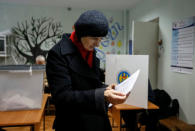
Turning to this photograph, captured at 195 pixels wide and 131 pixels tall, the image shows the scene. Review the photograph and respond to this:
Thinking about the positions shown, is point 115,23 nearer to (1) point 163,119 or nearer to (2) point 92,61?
(1) point 163,119

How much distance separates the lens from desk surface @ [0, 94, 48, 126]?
1.11 m

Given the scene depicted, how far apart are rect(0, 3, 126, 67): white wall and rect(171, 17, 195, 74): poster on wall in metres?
2.57

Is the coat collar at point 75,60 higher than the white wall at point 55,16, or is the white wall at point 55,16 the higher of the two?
the white wall at point 55,16

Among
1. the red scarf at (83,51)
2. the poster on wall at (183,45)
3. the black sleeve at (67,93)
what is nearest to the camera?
the black sleeve at (67,93)

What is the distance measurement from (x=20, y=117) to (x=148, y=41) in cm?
294

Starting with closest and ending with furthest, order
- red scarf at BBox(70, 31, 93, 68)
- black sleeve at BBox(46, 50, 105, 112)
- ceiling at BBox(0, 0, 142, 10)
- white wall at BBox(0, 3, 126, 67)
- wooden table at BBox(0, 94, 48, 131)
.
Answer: black sleeve at BBox(46, 50, 105, 112)
red scarf at BBox(70, 31, 93, 68)
wooden table at BBox(0, 94, 48, 131)
ceiling at BBox(0, 0, 142, 10)
white wall at BBox(0, 3, 126, 67)

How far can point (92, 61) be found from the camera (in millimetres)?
749

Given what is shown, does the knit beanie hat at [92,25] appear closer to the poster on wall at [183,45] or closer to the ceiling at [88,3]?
the poster on wall at [183,45]

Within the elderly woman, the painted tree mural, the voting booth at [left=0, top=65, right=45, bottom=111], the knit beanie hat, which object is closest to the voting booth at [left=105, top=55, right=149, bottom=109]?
the voting booth at [left=0, top=65, right=45, bottom=111]

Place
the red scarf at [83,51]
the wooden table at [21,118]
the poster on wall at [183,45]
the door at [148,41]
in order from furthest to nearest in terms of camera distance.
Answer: the door at [148,41] < the poster on wall at [183,45] < the wooden table at [21,118] < the red scarf at [83,51]

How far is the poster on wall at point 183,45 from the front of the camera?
2416 mm

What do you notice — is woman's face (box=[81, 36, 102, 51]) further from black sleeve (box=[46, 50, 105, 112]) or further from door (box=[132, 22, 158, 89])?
door (box=[132, 22, 158, 89])

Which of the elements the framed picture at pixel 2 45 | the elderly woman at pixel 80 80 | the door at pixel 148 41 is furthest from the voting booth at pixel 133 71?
the framed picture at pixel 2 45

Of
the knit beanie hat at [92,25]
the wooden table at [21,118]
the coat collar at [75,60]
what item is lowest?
the wooden table at [21,118]
